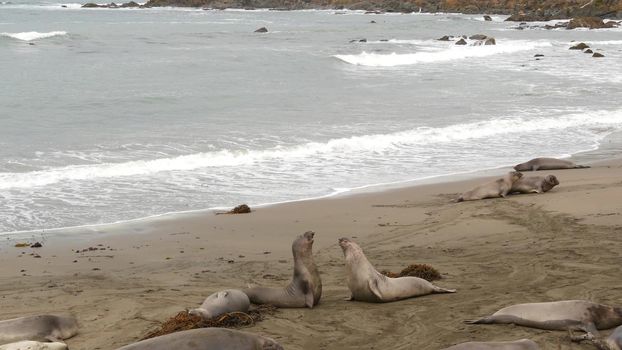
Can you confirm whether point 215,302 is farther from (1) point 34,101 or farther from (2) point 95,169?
(1) point 34,101

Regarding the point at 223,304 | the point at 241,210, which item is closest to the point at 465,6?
the point at 241,210

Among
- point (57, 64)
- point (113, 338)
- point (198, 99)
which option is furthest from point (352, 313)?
point (57, 64)

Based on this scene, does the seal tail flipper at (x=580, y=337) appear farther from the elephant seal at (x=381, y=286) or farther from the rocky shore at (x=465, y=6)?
the rocky shore at (x=465, y=6)

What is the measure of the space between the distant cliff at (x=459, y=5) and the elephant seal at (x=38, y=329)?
65.3 m

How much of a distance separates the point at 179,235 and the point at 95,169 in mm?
4408

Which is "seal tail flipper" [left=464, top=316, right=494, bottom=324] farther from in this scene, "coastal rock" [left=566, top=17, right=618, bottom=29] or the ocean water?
"coastal rock" [left=566, top=17, right=618, bottom=29]

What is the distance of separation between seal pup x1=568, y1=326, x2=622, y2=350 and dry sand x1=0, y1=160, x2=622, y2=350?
0.09 m

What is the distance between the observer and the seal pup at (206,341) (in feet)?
17.2

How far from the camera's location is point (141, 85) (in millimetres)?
26219

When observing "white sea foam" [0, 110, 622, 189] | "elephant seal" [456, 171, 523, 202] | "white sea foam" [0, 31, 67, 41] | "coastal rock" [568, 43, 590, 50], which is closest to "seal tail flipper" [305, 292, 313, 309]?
"elephant seal" [456, 171, 523, 202]

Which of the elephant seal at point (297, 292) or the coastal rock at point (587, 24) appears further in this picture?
the coastal rock at point (587, 24)

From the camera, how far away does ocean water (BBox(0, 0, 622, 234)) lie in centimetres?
1308

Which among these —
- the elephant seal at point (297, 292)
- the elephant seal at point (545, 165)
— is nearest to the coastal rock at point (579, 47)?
the elephant seal at point (545, 165)

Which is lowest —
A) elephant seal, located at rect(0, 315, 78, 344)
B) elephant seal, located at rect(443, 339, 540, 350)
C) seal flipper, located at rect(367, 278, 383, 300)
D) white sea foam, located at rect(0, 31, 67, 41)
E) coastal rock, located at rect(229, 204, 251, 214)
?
white sea foam, located at rect(0, 31, 67, 41)
